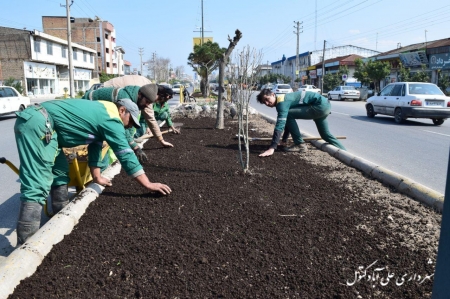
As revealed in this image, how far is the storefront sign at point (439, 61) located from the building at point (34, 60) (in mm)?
37454

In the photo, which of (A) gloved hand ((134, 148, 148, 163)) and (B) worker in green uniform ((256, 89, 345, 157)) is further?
(B) worker in green uniform ((256, 89, 345, 157))

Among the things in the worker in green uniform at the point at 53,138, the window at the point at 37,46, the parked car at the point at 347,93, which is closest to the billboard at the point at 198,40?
the parked car at the point at 347,93

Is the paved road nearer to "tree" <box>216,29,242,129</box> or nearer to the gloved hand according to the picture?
"tree" <box>216,29,242,129</box>

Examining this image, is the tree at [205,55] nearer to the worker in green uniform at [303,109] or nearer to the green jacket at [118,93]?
the worker in green uniform at [303,109]

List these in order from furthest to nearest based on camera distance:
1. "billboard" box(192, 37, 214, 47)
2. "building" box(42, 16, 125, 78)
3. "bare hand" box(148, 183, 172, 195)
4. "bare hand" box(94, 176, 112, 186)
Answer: "building" box(42, 16, 125, 78), "billboard" box(192, 37, 214, 47), "bare hand" box(94, 176, 112, 186), "bare hand" box(148, 183, 172, 195)

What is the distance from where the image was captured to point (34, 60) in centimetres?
3872

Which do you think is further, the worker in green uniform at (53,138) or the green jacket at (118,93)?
the green jacket at (118,93)

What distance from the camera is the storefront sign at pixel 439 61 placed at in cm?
3011

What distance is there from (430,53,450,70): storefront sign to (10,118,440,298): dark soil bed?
30.8 meters

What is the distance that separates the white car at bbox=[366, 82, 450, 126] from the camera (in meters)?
13.0

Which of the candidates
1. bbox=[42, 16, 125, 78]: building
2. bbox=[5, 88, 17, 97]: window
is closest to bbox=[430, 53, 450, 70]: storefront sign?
bbox=[5, 88, 17, 97]: window

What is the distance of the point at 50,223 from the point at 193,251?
1.31m

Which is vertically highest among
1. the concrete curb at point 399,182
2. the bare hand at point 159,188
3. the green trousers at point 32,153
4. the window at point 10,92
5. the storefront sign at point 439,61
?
the storefront sign at point 439,61

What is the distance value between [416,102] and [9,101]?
16.2 m
